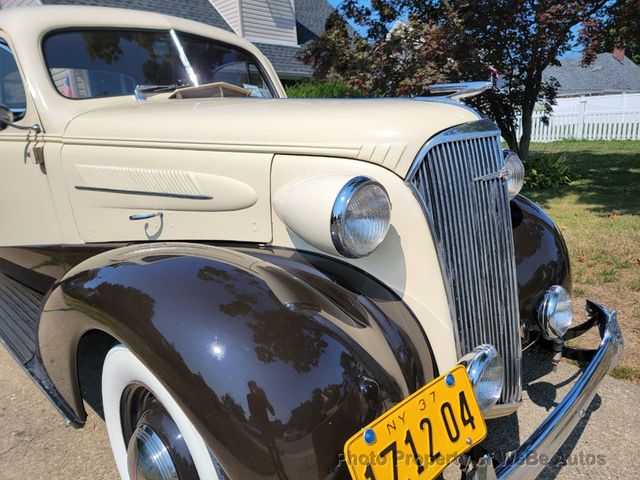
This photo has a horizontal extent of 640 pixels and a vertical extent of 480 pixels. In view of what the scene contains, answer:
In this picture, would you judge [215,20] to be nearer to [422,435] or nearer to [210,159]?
[210,159]

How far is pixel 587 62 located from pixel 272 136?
8305 millimetres

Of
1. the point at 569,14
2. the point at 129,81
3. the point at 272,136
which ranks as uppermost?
the point at 569,14

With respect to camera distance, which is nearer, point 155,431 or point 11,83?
point 155,431

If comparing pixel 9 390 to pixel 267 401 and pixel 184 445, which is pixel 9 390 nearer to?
pixel 184 445

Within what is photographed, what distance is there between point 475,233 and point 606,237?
4.04 metres

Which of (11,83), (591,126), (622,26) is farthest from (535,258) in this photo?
(591,126)

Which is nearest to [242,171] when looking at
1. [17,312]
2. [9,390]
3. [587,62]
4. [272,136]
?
[272,136]

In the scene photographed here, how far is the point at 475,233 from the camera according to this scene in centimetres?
173

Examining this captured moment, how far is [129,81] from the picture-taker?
108 inches

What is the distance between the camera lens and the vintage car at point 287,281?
1.27 metres

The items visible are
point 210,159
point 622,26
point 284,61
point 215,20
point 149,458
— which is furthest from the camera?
point 284,61

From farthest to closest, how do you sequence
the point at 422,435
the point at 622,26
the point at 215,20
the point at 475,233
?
the point at 215,20 < the point at 622,26 < the point at 475,233 < the point at 422,435

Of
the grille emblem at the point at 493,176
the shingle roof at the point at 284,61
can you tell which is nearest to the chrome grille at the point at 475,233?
the grille emblem at the point at 493,176

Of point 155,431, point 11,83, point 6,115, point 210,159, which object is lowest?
point 155,431
